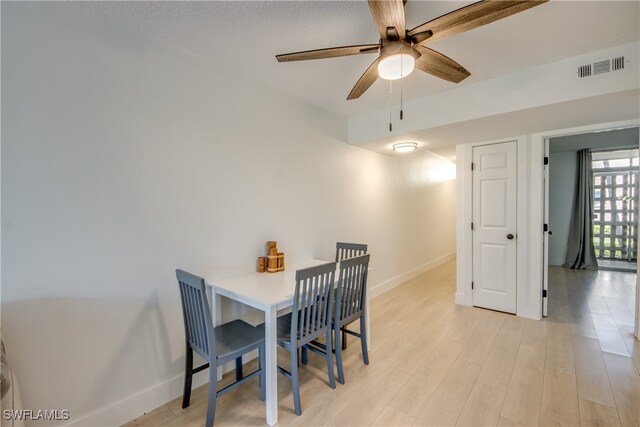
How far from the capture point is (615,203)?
557 centimetres

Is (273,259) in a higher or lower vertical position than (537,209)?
lower

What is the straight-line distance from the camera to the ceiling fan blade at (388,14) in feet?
4.03

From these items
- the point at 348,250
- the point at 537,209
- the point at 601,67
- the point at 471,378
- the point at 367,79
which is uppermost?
the point at 601,67

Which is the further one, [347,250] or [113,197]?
[347,250]

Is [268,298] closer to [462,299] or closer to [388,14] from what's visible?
[388,14]

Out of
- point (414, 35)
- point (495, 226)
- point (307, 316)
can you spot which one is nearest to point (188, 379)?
point (307, 316)

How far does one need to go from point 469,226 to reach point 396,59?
277cm

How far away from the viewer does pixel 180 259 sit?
2049 millimetres

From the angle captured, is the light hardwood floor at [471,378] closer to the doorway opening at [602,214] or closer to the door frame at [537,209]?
the door frame at [537,209]

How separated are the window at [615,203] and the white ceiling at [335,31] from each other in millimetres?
5133

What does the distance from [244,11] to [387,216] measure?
3328 mm

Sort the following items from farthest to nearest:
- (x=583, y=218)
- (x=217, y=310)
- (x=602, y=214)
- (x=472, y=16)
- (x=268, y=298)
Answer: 1. (x=602, y=214)
2. (x=583, y=218)
3. (x=217, y=310)
4. (x=268, y=298)
5. (x=472, y=16)

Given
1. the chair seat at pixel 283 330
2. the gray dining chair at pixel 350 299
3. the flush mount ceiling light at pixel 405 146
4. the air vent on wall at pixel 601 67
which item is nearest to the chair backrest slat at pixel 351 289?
the gray dining chair at pixel 350 299

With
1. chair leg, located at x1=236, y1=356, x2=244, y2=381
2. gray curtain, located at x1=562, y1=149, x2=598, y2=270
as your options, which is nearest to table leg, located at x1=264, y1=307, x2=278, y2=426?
chair leg, located at x1=236, y1=356, x2=244, y2=381
